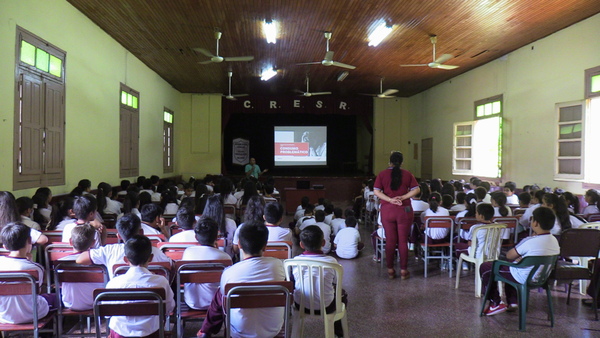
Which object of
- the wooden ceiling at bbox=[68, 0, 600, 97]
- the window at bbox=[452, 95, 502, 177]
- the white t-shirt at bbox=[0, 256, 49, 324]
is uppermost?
the wooden ceiling at bbox=[68, 0, 600, 97]

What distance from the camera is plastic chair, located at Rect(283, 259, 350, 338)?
2799 millimetres

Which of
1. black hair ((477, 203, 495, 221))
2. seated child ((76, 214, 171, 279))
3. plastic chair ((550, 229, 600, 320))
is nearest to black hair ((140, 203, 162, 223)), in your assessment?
seated child ((76, 214, 171, 279))

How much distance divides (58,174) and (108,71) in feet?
9.07

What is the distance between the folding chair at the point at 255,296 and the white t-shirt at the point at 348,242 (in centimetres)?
405

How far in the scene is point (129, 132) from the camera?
385 inches

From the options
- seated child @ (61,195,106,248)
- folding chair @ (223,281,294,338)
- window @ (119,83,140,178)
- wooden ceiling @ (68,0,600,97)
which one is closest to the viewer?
folding chair @ (223,281,294,338)

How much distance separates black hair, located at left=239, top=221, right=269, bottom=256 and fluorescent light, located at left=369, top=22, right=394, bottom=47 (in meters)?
5.95

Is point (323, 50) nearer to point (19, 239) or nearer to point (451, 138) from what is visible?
point (451, 138)

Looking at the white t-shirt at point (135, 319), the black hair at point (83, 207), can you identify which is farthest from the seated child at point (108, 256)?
the black hair at point (83, 207)

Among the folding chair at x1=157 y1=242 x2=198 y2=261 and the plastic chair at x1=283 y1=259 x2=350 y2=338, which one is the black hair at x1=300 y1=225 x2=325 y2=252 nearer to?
the plastic chair at x1=283 y1=259 x2=350 y2=338

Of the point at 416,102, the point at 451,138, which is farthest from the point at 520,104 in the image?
the point at 416,102

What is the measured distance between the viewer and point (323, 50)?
9430 millimetres

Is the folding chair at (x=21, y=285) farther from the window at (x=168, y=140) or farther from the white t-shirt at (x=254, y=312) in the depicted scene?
the window at (x=168, y=140)

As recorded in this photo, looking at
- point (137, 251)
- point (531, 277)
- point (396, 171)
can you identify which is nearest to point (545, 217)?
point (531, 277)
